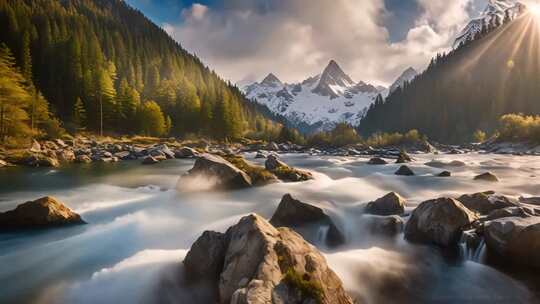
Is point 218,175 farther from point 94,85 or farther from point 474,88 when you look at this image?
point 474,88

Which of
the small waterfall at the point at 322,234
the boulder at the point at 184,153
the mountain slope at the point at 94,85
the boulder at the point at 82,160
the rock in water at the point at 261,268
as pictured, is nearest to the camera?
the rock in water at the point at 261,268

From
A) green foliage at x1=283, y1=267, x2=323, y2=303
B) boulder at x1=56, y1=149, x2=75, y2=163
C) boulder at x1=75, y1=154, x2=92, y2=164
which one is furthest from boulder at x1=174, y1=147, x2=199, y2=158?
green foliage at x1=283, y1=267, x2=323, y2=303

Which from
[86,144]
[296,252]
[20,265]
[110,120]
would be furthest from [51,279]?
[110,120]

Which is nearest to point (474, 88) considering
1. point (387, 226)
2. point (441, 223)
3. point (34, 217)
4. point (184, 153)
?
point (184, 153)

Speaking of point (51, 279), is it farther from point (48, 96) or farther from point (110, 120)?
point (48, 96)

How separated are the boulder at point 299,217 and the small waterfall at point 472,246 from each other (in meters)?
3.73

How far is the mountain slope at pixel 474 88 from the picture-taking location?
134250 millimetres

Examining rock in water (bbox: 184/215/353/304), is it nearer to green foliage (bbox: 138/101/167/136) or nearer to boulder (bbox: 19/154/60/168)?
boulder (bbox: 19/154/60/168)

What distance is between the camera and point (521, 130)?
68438mm

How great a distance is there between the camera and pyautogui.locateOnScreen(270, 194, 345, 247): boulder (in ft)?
37.7

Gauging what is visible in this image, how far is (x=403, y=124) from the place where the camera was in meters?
168

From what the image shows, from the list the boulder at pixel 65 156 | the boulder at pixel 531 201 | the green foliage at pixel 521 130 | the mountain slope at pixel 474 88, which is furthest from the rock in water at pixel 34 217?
the mountain slope at pixel 474 88

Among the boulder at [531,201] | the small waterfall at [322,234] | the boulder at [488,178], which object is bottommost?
the small waterfall at [322,234]

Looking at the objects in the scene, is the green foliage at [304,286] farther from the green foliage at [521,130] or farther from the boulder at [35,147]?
the green foliage at [521,130]
